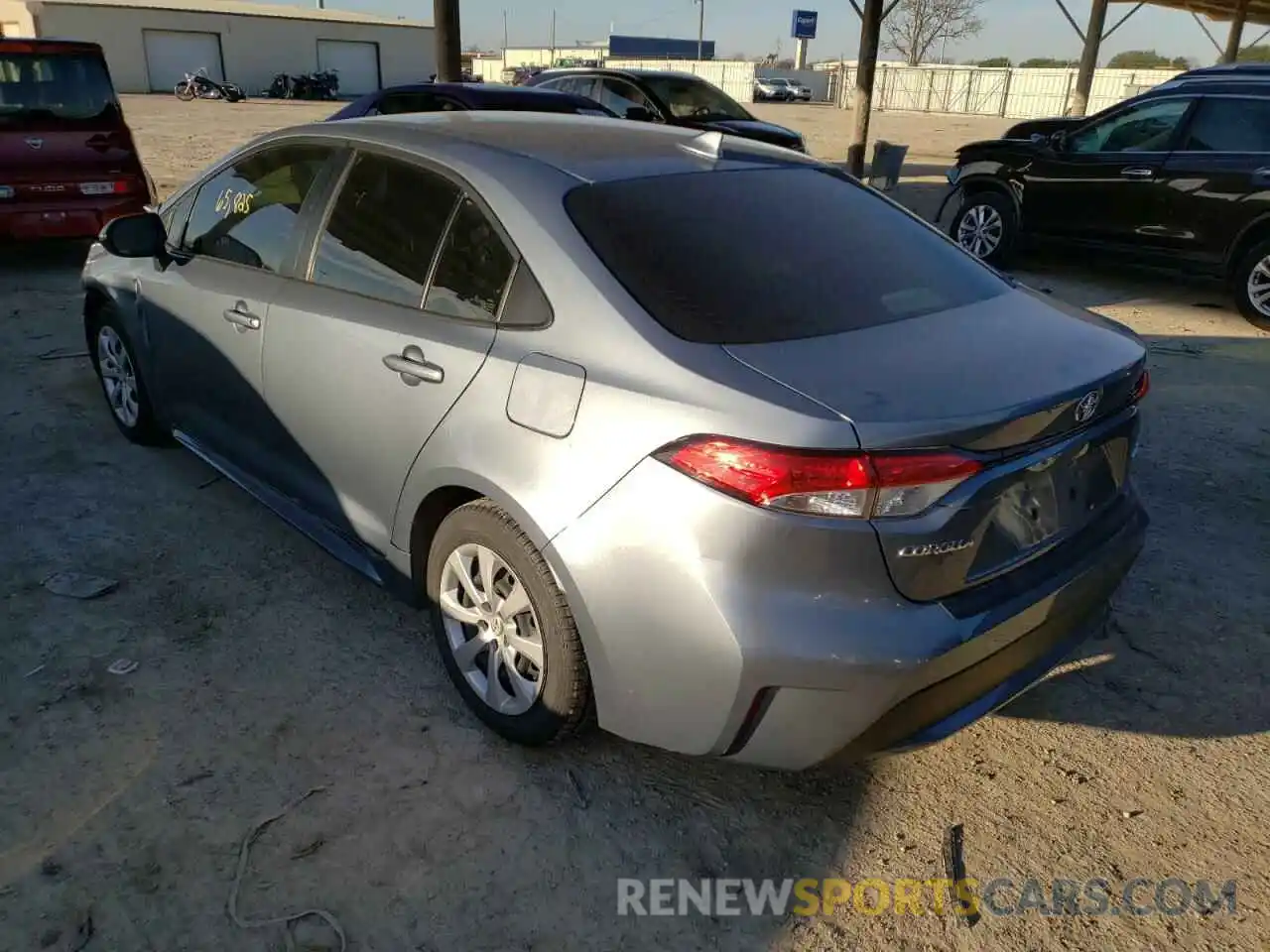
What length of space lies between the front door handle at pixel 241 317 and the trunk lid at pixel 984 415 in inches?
78.1

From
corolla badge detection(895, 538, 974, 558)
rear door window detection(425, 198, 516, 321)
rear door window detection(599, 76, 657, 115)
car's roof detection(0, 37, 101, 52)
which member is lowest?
corolla badge detection(895, 538, 974, 558)

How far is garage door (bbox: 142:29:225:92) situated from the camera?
1700 inches

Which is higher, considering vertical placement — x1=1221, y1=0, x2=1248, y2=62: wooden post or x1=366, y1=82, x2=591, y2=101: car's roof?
x1=1221, y1=0, x2=1248, y2=62: wooden post

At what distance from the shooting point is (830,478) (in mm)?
2055

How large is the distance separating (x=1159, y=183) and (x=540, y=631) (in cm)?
774

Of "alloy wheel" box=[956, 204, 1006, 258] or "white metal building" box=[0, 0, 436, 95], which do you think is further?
"white metal building" box=[0, 0, 436, 95]

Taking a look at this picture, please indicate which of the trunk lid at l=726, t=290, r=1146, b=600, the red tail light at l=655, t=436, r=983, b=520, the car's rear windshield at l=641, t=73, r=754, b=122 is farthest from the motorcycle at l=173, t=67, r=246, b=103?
the red tail light at l=655, t=436, r=983, b=520

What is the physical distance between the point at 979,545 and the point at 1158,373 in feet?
16.5

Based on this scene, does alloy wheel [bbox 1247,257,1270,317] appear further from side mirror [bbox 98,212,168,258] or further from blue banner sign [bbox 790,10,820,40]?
blue banner sign [bbox 790,10,820,40]

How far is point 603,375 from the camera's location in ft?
Answer: 7.64

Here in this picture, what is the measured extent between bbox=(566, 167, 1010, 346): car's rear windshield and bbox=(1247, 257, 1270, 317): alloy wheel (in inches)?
233

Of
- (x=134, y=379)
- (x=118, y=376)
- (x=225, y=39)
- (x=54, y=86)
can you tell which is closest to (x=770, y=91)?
(x=225, y=39)

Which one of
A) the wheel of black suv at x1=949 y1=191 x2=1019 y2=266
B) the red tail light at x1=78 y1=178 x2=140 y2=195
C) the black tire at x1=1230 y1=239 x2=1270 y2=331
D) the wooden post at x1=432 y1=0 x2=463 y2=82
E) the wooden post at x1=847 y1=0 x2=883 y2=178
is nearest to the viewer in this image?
the black tire at x1=1230 y1=239 x2=1270 y2=331

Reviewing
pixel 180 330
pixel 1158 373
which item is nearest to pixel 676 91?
pixel 1158 373
